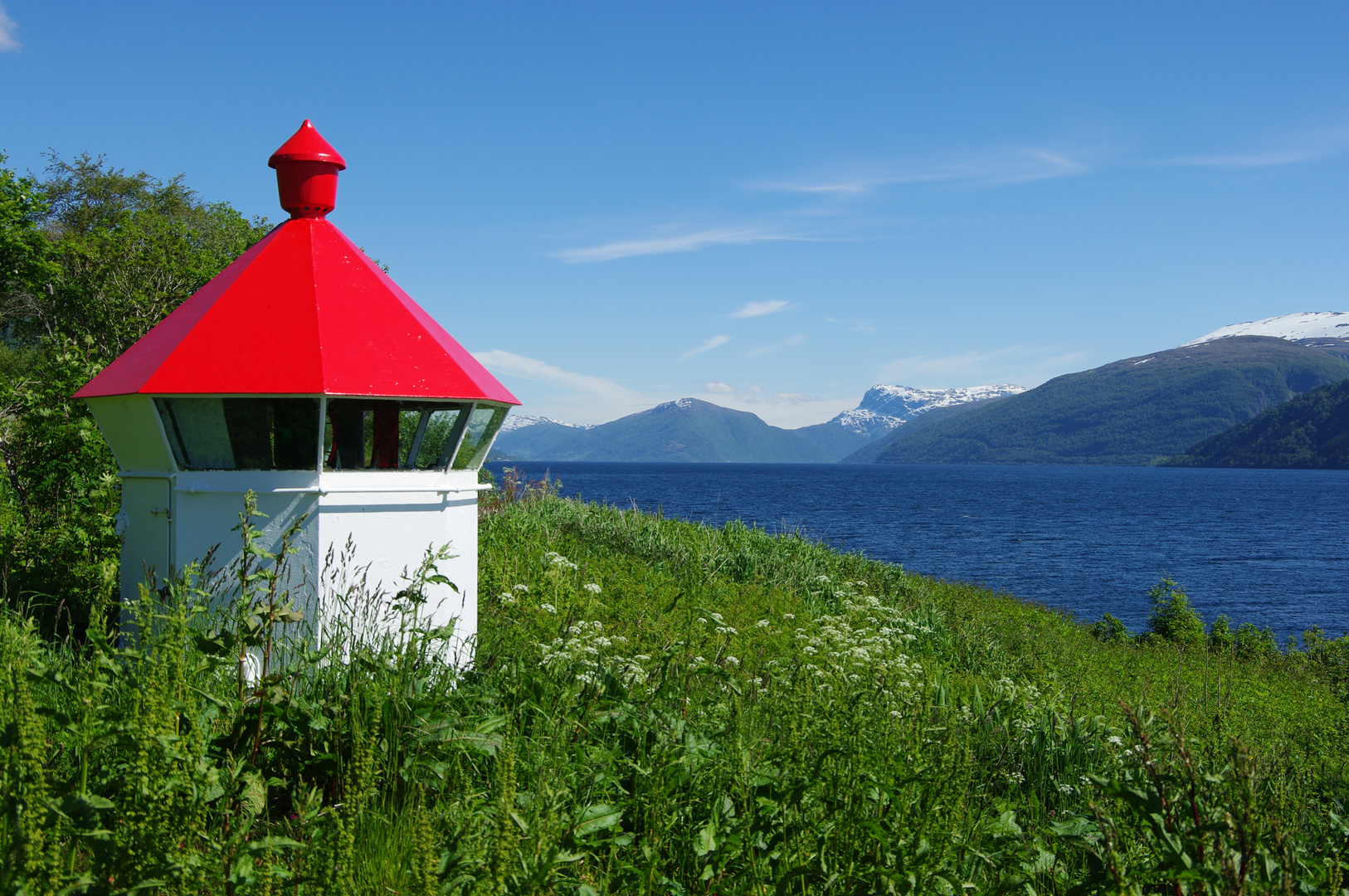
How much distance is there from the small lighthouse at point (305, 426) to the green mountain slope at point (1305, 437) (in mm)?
219864

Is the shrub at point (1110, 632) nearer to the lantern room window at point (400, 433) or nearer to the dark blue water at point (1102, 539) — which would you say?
the dark blue water at point (1102, 539)

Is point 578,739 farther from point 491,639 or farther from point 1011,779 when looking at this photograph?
point 1011,779

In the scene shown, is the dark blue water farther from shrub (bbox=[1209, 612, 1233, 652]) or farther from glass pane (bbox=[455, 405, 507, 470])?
glass pane (bbox=[455, 405, 507, 470])

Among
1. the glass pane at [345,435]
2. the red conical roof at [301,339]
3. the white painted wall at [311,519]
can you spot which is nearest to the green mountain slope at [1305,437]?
the white painted wall at [311,519]

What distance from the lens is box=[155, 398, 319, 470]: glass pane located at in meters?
5.14

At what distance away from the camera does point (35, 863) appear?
2.09m

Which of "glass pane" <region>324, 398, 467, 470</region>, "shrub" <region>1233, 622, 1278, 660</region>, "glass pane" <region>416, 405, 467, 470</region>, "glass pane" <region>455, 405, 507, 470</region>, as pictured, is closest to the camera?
"glass pane" <region>324, 398, 467, 470</region>

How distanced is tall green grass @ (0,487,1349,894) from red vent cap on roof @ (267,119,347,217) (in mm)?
3008

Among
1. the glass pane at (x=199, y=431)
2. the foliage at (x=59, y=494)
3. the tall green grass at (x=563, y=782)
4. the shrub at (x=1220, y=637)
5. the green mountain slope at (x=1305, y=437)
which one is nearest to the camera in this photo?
the tall green grass at (x=563, y=782)

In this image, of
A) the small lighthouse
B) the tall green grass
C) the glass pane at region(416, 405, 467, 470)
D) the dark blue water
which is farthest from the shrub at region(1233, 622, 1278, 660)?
the glass pane at region(416, 405, 467, 470)

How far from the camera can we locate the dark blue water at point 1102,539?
30.1 m

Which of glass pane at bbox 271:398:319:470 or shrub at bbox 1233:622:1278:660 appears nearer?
glass pane at bbox 271:398:319:470

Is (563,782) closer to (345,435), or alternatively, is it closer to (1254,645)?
(345,435)

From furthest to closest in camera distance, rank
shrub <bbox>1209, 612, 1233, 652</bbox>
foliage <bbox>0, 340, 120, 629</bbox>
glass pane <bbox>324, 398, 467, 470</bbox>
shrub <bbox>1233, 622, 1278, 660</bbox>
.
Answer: shrub <bbox>1209, 612, 1233, 652</bbox> → shrub <bbox>1233, 622, 1278, 660</bbox> → foliage <bbox>0, 340, 120, 629</bbox> → glass pane <bbox>324, 398, 467, 470</bbox>
